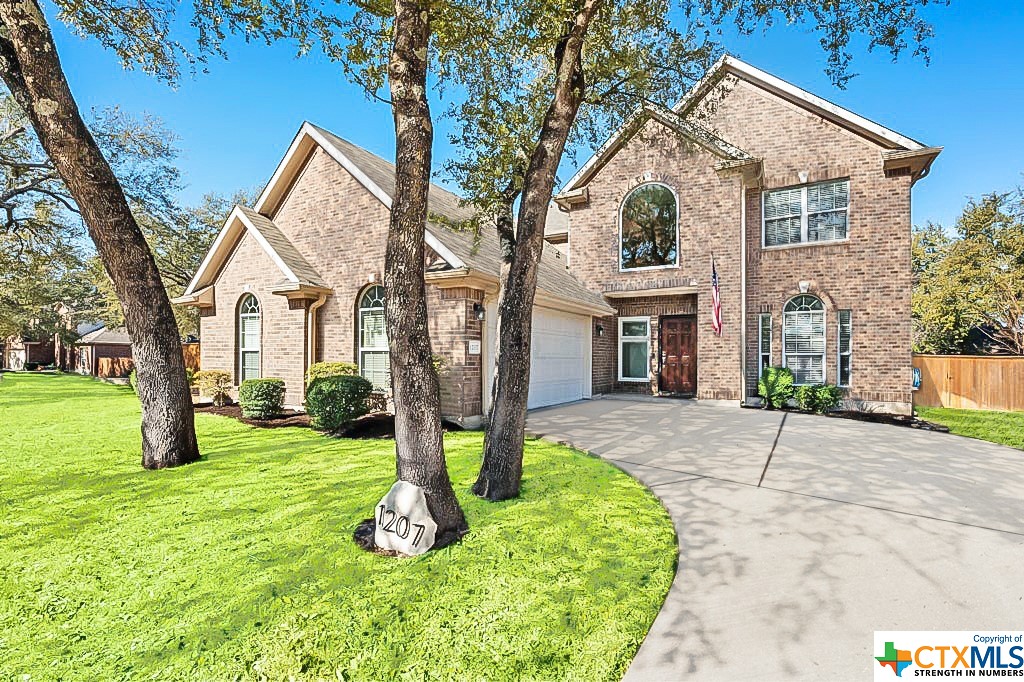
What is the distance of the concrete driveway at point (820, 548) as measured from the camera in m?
2.77

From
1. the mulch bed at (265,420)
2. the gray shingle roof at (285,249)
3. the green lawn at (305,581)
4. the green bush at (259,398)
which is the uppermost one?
the gray shingle roof at (285,249)

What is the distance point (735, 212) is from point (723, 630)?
12.0 metres

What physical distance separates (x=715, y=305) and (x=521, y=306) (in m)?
8.95

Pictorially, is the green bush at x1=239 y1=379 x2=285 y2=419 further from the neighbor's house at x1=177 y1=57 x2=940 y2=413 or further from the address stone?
the address stone

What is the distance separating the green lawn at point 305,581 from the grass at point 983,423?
877cm


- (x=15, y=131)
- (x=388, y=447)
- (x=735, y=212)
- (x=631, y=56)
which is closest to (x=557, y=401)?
(x=388, y=447)

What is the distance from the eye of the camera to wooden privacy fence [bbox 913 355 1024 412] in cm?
1352

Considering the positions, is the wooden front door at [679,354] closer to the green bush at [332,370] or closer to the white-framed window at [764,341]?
the white-framed window at [764,341]

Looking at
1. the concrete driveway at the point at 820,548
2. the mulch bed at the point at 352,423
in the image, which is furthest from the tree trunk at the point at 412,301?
the mulch bed at the point at 352,423

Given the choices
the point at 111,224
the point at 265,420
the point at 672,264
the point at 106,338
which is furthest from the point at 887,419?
the point at 106,338

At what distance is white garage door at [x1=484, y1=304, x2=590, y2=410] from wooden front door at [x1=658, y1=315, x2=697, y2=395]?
2456 millimetres

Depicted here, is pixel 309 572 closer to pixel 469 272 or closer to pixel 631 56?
pixel 469 272

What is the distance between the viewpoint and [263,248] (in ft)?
37.1

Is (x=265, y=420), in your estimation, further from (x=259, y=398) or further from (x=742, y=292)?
(x=742, y=292)
